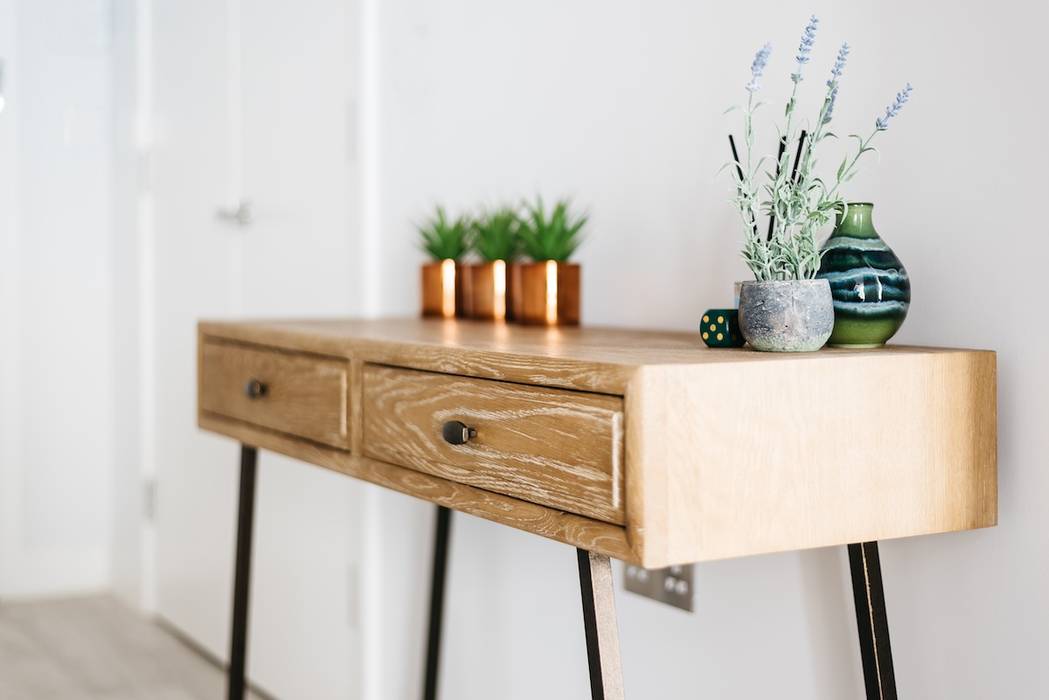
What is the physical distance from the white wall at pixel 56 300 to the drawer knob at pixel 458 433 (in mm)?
2468

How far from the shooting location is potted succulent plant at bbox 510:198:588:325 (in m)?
1.64

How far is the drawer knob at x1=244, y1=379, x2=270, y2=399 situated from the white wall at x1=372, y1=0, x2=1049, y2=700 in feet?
1.62

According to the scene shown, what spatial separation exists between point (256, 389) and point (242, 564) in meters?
0.38

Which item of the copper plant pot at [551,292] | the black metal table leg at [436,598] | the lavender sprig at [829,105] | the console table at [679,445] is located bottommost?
the black metal table leg at [436,598]

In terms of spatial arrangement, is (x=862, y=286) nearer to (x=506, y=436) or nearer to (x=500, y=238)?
(x=506, y=436)

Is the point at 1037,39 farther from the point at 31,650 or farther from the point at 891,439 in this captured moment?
the point at 31,650

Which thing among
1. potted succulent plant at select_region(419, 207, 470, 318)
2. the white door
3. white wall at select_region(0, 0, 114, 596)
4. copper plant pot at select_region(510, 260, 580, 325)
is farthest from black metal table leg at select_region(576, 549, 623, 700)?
white wall at select_region(0, 0, 114, 596)

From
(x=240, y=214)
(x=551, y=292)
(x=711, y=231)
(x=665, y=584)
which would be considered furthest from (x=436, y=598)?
(x=240, y=214)

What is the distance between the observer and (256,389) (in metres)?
1.63

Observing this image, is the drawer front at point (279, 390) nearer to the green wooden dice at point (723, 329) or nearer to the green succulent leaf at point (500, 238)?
the green succulent leaf at point (500, 238)

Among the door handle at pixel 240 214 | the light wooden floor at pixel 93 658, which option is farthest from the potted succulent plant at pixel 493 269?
the light wooden floor at pixel 93 658

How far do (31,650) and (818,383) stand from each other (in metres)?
2.38

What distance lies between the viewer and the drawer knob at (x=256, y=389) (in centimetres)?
163

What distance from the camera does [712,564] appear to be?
60.7 inches
